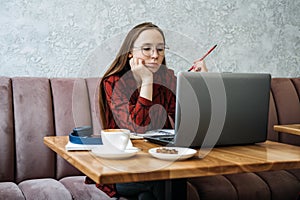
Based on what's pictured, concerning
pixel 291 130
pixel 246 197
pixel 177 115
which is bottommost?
pixel 246 197

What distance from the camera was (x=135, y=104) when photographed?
6.07ft

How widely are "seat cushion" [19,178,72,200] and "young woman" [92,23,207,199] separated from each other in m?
0.25

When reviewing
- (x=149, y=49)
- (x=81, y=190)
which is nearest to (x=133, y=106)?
(x=149, y=49)

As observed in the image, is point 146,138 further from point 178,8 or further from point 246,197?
point 178,8

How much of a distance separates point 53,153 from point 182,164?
1134 mm

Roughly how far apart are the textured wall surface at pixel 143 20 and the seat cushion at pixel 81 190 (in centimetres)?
73

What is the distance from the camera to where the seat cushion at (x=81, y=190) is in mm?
1749

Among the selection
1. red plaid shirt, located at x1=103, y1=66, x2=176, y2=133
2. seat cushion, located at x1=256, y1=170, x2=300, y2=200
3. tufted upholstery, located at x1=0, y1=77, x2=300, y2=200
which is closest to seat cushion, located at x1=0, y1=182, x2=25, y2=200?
tufted upholstery, located at x1=0, y1=77, x2=300, y2=200

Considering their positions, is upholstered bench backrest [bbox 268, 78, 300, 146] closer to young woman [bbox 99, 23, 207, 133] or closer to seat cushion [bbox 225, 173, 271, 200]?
seat cushion [bbox 225, 173, 271, 200]

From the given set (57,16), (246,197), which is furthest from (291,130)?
(57,16)

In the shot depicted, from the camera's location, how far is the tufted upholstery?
5.99 ft

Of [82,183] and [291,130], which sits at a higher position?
[291,130]

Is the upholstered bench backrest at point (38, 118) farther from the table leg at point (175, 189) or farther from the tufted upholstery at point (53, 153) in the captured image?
the table leg at point (175, 189)

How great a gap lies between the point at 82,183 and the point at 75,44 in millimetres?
878
